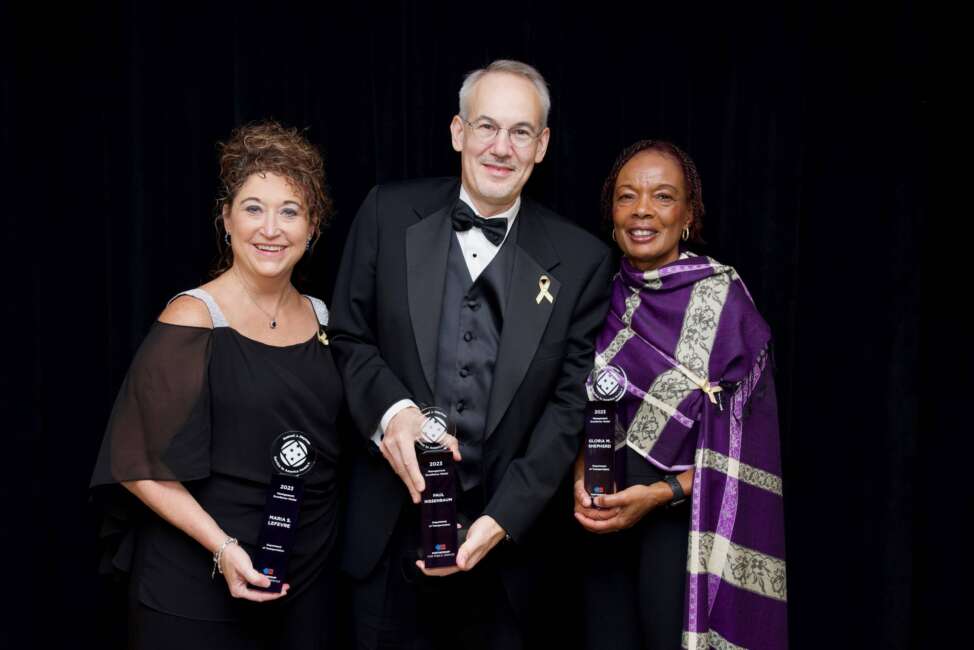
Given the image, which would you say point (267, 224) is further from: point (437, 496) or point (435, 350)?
point (437, 496)

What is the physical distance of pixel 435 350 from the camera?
195 cm

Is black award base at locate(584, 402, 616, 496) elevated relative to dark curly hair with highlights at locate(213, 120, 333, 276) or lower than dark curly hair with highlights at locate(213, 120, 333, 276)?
lower

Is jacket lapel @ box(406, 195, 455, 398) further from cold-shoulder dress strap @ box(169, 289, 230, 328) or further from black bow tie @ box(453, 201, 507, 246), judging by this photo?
cold-shoulder dress strap @ box(169, 289, 230, 328)

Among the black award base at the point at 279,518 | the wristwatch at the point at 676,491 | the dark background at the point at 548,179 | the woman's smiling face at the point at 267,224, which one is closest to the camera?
the black award base at the point at 279,518

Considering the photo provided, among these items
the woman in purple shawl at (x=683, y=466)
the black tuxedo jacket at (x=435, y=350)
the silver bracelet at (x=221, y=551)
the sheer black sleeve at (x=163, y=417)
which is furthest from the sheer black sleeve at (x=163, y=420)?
the woman in purple shawl at (x=683, y=466)

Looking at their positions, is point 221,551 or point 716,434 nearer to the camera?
point 221,551

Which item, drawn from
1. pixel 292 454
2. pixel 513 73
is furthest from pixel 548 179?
pixel 292 454

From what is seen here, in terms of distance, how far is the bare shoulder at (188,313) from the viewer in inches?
75.4

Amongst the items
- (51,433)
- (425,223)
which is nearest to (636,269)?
(425,223)

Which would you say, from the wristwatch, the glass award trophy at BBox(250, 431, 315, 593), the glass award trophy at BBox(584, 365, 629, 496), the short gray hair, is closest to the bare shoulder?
the glass award trophy at BBox(250, 431, 315, 593)

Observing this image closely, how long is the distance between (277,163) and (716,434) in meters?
1.25

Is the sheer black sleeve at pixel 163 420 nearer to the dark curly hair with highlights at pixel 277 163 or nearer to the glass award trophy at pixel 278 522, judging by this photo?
the glass award trophy at pixel 278 522

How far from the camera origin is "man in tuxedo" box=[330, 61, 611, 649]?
1.96 m

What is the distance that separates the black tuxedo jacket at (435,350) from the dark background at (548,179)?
1.63ft
